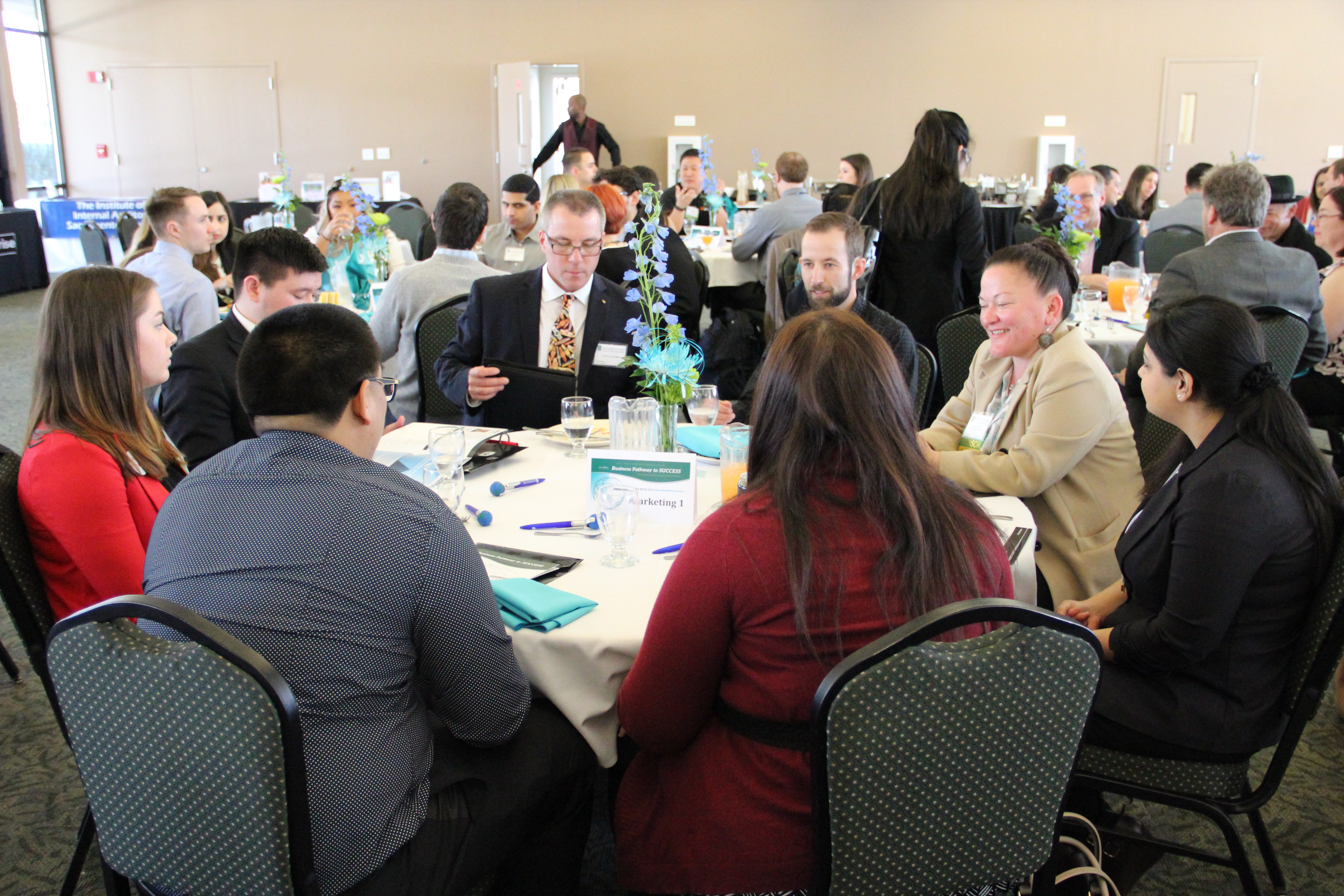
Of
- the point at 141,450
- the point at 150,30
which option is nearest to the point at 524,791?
the point at 141,450

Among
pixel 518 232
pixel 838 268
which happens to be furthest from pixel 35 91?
pixel 838 268

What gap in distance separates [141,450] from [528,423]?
123 centimetres

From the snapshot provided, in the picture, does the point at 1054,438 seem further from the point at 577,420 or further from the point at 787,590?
the point at 787,590

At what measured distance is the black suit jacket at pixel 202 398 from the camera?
2.64m

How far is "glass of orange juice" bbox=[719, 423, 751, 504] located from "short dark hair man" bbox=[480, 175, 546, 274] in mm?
3391

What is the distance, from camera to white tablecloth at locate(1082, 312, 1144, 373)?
13.4 ft

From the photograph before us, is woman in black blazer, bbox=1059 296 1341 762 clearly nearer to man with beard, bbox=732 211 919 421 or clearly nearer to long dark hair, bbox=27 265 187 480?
man with beard, bbox=732 211 919 421

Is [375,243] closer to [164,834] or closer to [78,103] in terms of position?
[164,834]

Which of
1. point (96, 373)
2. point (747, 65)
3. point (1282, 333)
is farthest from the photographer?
point (747, 65)

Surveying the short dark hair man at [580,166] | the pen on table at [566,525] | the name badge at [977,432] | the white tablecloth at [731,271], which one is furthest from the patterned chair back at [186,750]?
the short dark hair man at [580,166]

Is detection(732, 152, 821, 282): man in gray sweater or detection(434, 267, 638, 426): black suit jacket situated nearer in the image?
detection(434, 267, 638, 426): black suit jacket

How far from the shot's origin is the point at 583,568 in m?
1.91

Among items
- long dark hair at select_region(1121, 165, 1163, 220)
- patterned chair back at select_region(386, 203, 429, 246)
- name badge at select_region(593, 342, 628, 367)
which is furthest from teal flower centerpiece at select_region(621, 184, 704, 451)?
long dark hair at select_region(1121, 165, 1163, 220)

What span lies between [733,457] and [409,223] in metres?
6.55
